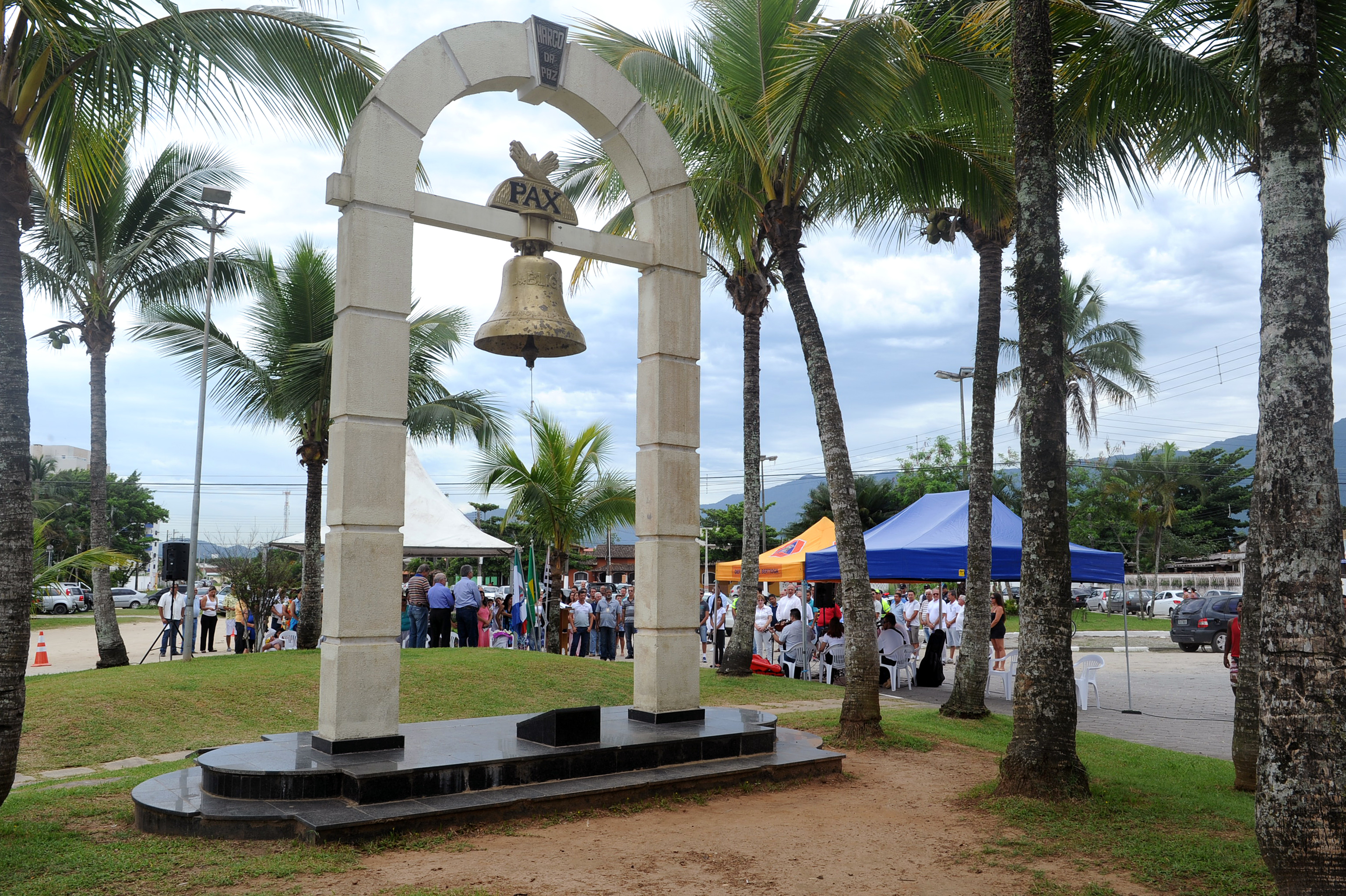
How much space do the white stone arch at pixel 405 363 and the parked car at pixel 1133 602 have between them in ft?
130

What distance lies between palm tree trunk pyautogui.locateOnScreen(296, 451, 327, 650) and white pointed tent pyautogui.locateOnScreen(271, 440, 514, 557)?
Result: 3.38 feet

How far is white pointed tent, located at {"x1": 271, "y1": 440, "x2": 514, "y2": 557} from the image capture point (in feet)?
66.8

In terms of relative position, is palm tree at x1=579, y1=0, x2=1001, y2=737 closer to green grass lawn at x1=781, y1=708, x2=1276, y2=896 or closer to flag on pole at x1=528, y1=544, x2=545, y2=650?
green grass lawn at x1=781, y1=708, x2=1276, y2=896

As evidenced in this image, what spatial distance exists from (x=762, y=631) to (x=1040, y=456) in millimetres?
12852

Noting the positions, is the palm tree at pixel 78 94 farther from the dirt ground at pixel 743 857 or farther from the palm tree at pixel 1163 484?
A: the palm tree at pixel 1163 484

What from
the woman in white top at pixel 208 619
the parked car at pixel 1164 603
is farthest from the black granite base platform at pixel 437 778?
the parked car at pixel 1164 603

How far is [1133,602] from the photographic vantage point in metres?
48.6

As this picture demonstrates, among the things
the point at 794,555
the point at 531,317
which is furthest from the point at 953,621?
the point at 531,317

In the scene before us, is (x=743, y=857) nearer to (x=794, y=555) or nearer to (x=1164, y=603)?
(x=794, y=555)

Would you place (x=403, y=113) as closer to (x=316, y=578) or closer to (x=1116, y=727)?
(x=1116, y=727)

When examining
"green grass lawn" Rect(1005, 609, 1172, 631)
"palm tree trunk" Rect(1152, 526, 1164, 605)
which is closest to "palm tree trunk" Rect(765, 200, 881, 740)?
"green grass lawn" Rect(1005, 609, 1172, 631)

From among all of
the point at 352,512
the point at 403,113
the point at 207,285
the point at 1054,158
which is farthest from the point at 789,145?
the point at 207,285

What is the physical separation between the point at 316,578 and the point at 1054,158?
1559 centimetres

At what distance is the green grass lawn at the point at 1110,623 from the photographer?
1425 inches
